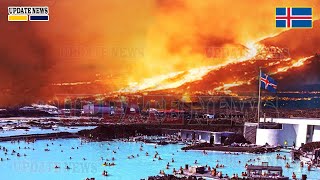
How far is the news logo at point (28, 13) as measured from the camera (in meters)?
28.2

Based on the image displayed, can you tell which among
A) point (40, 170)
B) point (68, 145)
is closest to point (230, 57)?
point (68, 145)

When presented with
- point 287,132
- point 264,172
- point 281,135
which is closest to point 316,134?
point 287,132

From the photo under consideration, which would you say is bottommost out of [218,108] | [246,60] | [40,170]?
[40,170]

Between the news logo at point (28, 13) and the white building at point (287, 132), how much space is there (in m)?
15.6

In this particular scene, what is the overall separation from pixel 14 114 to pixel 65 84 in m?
9.95

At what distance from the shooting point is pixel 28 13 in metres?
28.2

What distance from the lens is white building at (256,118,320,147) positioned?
3156 cm

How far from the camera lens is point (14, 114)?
50.2m

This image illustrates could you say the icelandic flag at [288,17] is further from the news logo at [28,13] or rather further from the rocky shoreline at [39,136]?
the rocky shoreline at [39,136]

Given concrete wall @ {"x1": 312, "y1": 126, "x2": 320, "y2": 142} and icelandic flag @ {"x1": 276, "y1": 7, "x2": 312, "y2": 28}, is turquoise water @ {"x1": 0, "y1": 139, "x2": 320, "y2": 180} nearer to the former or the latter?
concrete wall @ {"x1": 312, "y1": 126, "x2": 320, "y2": 142}

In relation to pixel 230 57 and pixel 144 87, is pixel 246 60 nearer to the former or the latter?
pixel 230 57

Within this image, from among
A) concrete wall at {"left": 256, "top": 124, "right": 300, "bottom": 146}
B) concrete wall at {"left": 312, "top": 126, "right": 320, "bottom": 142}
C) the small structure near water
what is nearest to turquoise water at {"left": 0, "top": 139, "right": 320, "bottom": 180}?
the small structure near water

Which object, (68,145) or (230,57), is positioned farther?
(230,57)

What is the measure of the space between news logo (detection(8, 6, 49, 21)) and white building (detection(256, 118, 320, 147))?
15.6 meters
